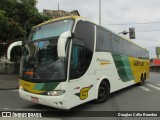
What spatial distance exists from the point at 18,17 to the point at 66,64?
542 inches

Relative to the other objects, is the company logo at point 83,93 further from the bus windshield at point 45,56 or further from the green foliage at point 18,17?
the green foliage at point 18,17

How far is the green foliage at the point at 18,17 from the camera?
19.0 m

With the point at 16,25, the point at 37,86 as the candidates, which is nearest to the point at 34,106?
the point at 37,86

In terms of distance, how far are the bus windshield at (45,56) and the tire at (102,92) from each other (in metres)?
2.85

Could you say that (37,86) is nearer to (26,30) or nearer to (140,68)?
(140,68)

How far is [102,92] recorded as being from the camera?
10.2 m

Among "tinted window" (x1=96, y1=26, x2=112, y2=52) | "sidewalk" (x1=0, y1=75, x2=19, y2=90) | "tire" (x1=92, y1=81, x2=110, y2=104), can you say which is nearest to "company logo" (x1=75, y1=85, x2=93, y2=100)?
"tire" (x1=92, y1=81, x2=110, y2=104)

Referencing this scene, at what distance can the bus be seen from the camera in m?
7.59

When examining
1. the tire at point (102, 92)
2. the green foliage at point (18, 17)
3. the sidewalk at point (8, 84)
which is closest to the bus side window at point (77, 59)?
the tire at point (102, 92)

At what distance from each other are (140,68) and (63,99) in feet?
33.6

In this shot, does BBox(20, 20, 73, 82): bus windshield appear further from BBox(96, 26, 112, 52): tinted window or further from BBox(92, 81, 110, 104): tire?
BBox(92, 81, 110, 104): tire

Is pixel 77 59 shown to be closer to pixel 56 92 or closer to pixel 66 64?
pixel 66 64

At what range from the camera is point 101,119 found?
25.0 ft

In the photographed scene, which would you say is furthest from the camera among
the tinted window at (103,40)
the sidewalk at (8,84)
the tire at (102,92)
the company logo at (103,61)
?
the sidewalk at (8,84)
